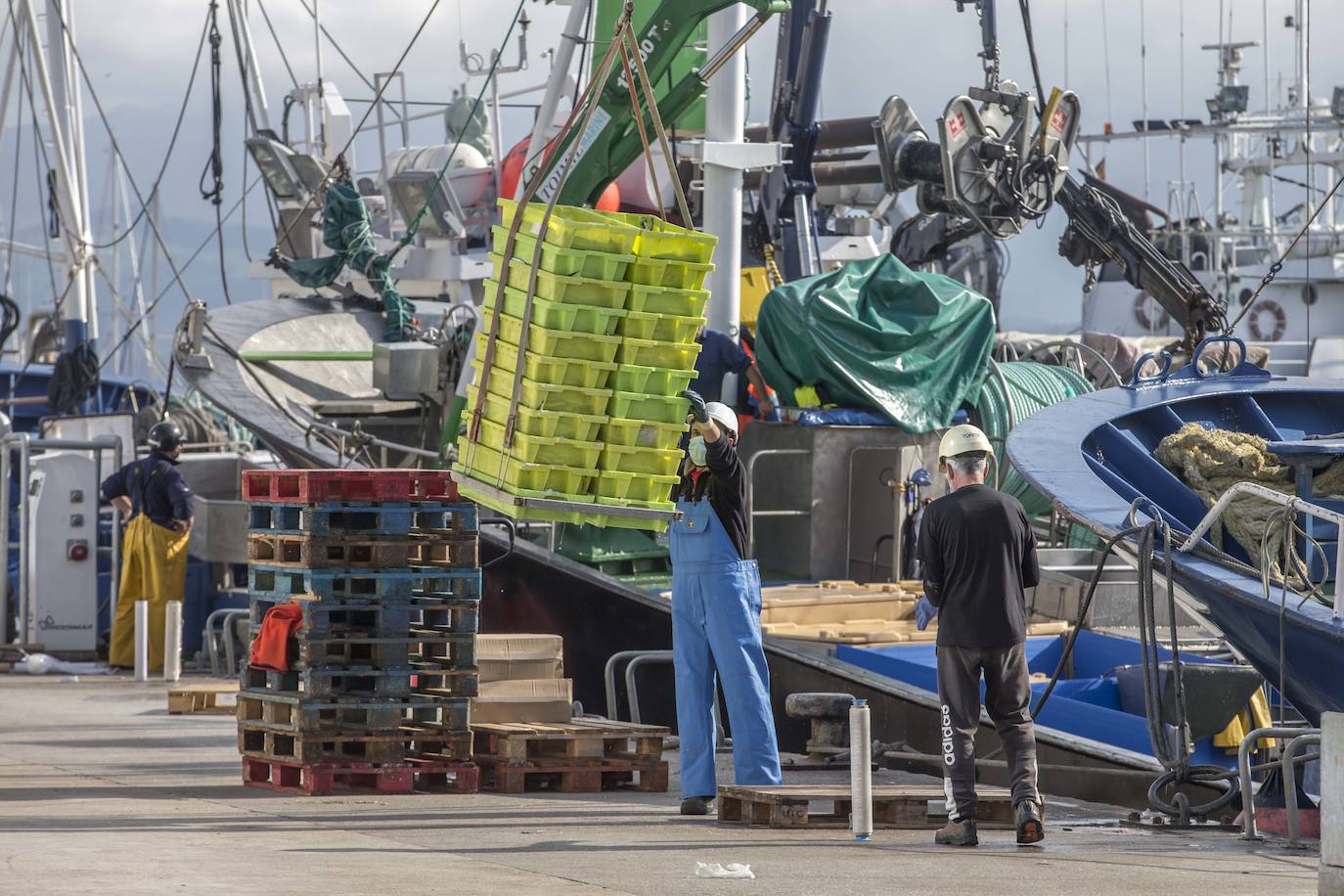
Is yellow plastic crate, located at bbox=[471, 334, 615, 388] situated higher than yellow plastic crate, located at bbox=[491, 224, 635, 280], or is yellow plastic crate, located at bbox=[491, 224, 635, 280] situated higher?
yellow plastic crate, located at bbox=[491, 224, 635, 280]

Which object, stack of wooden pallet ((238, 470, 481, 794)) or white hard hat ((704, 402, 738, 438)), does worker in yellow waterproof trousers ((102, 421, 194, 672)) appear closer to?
stack of wooden pallet ((238, 470, 481, 794))

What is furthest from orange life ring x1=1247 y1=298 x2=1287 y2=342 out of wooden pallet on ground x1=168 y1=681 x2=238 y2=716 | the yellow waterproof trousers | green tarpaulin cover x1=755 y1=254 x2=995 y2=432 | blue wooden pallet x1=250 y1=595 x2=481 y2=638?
blue wooden pallet x1=250 y1=595 x2=481 y2=638

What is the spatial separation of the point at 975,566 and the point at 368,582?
3108 mm

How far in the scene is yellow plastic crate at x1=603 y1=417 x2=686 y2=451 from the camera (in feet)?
25.6

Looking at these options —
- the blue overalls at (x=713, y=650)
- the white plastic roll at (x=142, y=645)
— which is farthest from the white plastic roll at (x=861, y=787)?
the white plastic roll at (x=142, y=645)

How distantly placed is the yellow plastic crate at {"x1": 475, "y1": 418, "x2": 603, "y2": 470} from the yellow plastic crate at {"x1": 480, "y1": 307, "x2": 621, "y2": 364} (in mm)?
349

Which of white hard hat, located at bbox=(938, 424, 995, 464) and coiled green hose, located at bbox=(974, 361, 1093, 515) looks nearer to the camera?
white hard hat, located at bbox=(938, 424, 995, 464)

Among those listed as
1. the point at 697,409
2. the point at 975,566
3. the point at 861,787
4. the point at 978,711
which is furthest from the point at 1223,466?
the point at 861,787

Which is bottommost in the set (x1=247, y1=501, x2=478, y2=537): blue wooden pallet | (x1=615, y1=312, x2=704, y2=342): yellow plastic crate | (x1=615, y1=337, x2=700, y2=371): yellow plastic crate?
(x1=247, y1=501, x2=478, y2=537): blue wooden pallet

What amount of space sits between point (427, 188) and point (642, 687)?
10.9 m

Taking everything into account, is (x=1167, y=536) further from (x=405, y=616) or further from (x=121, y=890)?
(x=121, y=890)

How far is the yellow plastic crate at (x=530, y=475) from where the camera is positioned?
759 cm

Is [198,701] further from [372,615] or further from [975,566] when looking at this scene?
[975,566]

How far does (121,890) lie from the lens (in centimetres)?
573
